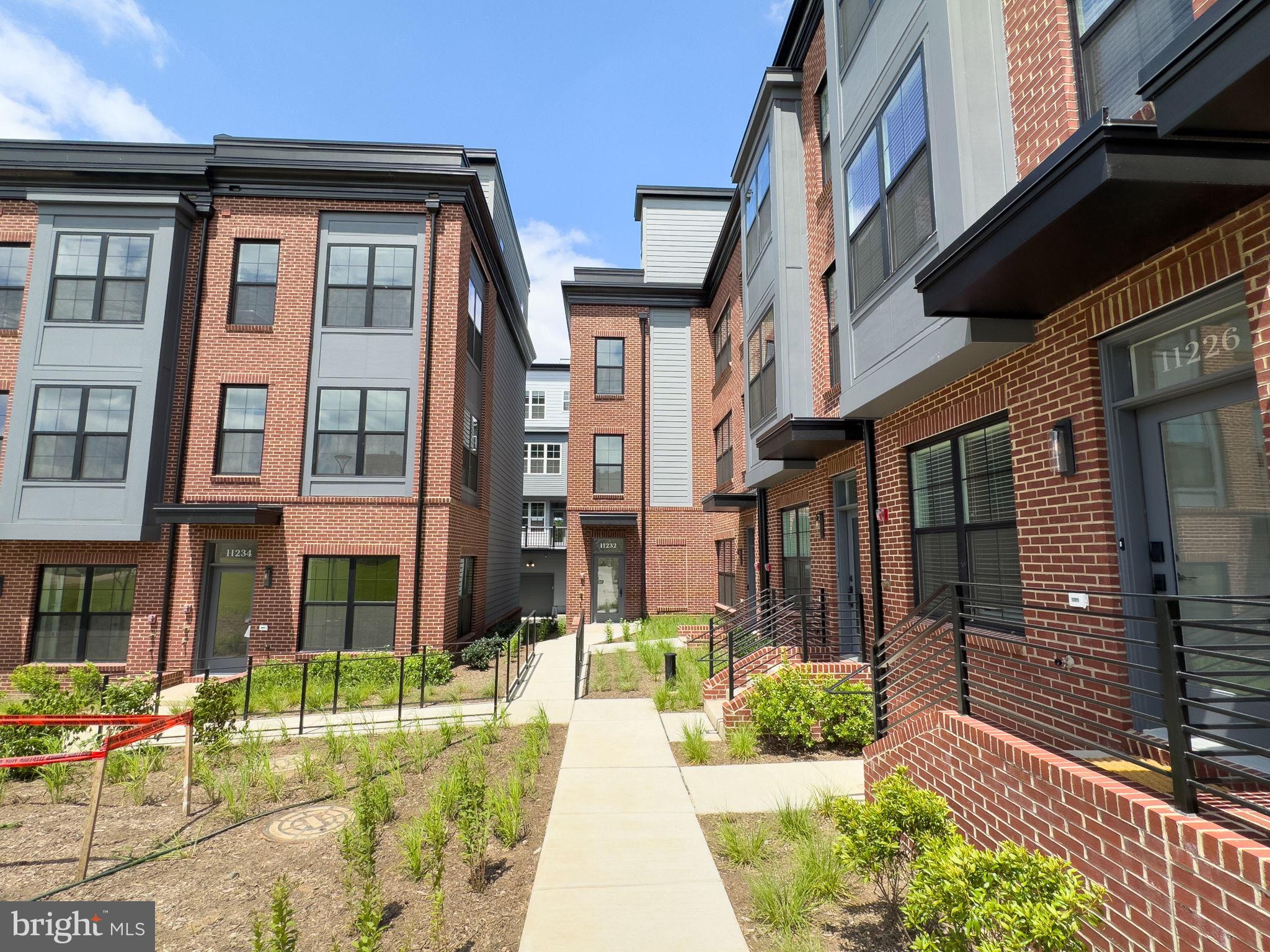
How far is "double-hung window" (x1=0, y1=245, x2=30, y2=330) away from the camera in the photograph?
14141 mm

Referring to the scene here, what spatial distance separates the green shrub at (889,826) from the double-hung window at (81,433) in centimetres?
1549

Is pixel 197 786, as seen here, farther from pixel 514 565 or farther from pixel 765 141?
pixel 514 565

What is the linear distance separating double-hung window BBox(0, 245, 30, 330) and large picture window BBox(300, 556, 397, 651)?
345 inches

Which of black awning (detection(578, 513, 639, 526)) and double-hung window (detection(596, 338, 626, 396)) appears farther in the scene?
double-hung window (detection(596, 338, 626, 396))

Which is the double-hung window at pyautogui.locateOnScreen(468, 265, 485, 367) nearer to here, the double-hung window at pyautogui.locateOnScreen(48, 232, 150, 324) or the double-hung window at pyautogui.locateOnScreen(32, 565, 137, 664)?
→ the double-hung window at pyautogui.locateOnScreen(48, 232, 150, 324)

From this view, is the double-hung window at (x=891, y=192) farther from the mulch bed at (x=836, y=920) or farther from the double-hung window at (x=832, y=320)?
the mulch bed at (x=836, y=920)

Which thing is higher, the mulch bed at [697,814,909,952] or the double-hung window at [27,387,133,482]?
the double-hung window at [27,387,133,482]

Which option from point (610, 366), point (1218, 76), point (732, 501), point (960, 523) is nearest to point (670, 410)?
point (610, 366)

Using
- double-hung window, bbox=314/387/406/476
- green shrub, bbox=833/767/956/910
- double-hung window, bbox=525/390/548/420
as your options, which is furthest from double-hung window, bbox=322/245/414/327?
double-hung window, bbox=525/390/548/420

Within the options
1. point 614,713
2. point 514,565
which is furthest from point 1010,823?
point 514,565

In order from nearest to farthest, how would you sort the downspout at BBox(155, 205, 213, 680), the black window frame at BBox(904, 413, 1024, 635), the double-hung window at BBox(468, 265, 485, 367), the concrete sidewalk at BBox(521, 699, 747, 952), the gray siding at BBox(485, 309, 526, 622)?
the concrete sidewalk at BBox(521, 699, 747, 952)
the black window frame at BBox(904, 413, 1024, 635)
the downspout at BBox(155, 205, 213, 680)
the double-hung window at BBox(468, 265, 485, 367)
the gray siding at BBox(485, 309, 526, 622)

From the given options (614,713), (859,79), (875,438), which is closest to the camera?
(859,79)

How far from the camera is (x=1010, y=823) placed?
3957mm

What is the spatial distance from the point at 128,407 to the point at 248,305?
3304mm
